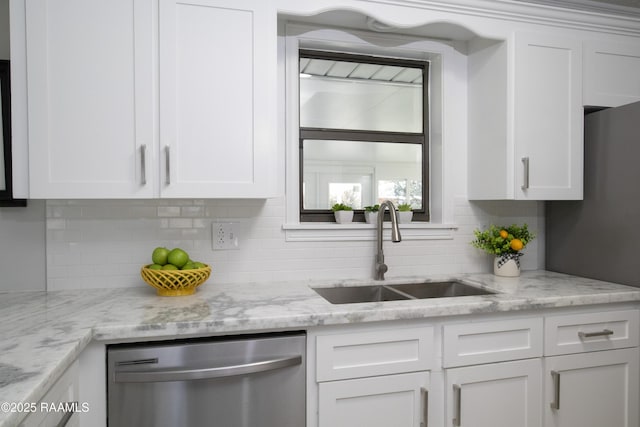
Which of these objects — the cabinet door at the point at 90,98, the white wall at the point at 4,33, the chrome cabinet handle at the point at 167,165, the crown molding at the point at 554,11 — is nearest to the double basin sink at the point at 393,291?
the chrome cabinet handle at the point at 167,165

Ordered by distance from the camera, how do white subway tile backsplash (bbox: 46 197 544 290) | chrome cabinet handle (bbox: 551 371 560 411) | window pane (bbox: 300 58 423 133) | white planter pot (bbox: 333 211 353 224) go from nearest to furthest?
chrome cabinet handle (bbox: 551 371 560 411), white subway tile backsplash (bbox: 46 197 544 290), white planter pot (bbox: 333 211 353 224), window pane (bbox: 300 58 423 133)

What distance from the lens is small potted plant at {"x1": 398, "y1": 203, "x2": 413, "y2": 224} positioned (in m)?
2.33

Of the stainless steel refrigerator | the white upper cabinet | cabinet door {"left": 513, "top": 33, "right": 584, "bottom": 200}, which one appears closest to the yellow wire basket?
cabinet door {"left": 513, "top": 33, "right": 584, "bottom": 200}

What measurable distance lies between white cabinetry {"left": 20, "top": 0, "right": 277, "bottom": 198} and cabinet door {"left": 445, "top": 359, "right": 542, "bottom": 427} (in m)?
1.09

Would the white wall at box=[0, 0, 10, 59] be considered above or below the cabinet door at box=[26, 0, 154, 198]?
above

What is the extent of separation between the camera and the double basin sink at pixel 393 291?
205 centimetres

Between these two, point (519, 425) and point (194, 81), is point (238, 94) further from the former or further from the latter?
point (519, 425)

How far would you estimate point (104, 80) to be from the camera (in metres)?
1.61

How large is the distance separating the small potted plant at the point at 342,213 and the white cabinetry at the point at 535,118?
73 cm

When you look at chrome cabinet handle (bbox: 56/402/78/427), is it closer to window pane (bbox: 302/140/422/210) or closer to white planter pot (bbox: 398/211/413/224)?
window pane (bbox: 302/140/422/210)

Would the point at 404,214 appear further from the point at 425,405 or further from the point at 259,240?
the point at 425,405

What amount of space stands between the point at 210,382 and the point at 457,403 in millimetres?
943

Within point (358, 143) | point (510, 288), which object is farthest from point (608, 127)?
point (358, 143)

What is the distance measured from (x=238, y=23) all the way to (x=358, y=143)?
3.12ft
